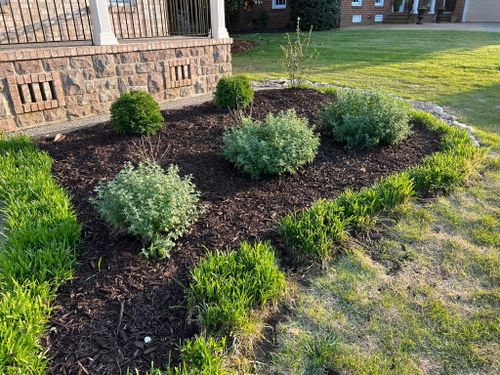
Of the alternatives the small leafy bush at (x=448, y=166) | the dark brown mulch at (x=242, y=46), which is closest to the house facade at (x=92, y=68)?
the small leafy bush at (x=448, y=166)

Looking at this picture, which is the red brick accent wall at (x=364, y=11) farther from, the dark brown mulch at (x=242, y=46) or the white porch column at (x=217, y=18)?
the white porch column at (x=217, y=18)

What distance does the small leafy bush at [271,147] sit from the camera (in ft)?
11.6

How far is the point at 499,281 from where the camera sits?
98.7 inches

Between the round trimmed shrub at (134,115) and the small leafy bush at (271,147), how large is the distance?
1.15 metres

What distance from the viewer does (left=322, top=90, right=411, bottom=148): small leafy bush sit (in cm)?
421

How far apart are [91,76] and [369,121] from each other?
12.6 ft

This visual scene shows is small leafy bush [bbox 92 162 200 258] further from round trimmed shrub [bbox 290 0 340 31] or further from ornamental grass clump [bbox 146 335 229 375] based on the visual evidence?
round trimmed shrub [bbox 290 0 340 31]

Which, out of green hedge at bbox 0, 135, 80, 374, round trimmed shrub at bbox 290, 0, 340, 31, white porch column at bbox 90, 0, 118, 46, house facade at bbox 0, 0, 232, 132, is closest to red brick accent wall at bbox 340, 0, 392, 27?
round trimmed shrub at bbox 290, 0, 340, 31

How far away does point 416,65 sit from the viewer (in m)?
9.20

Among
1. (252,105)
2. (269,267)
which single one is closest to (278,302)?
(269,267)

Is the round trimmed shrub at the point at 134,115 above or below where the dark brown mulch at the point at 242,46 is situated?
below

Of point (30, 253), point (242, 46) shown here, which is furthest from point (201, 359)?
point (242, 46)

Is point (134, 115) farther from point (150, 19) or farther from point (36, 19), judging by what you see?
point (150, 19)

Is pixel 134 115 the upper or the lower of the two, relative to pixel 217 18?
lower
